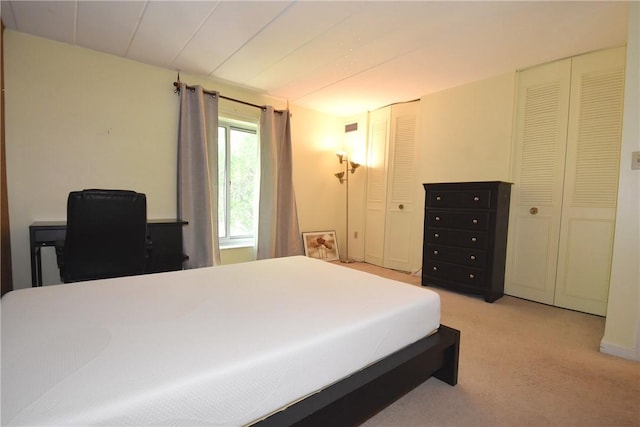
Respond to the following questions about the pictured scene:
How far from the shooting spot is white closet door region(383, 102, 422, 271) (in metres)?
4.03

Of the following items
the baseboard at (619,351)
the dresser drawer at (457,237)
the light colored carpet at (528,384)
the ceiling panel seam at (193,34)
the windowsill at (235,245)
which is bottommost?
the light colored carpet at (528,384)

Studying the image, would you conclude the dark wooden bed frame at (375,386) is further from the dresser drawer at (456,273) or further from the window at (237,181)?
the window at (237,181)

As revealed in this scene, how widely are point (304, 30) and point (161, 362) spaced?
2531mm

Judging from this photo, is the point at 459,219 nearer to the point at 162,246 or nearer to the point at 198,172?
the point at 198,172

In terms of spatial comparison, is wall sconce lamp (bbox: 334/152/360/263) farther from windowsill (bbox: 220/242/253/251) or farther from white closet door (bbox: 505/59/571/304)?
white closet door (bbox: 505/59/571/304)

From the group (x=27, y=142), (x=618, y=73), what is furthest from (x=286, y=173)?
(x=618, y=73)

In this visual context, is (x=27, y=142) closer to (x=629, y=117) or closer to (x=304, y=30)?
(x=304, y=30)

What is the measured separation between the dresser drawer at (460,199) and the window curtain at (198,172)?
261cm

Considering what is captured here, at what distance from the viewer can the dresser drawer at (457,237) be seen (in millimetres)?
3029

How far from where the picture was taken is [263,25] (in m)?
2.37

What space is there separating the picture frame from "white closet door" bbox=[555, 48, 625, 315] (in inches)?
114

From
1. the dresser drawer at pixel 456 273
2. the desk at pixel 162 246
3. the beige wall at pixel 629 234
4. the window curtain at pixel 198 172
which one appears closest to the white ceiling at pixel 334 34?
the window curtain at pixel 198 172

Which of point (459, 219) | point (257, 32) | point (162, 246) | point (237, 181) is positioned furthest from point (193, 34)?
point (459, 219)

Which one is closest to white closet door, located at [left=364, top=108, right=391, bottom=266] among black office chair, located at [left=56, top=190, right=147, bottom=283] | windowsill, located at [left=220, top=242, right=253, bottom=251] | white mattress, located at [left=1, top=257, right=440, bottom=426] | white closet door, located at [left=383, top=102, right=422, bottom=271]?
white closet door, located at [left=383, top=102, right=422, bottom=271]
